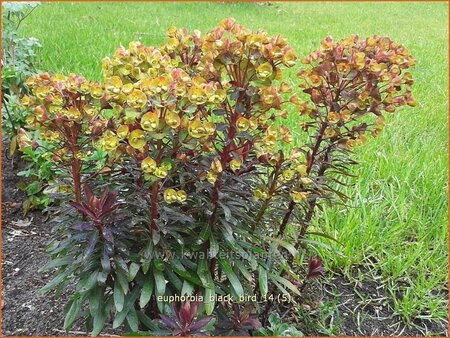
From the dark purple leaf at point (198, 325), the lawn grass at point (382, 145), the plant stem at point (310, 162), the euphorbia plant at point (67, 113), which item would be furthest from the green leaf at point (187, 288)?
the lawn grass at point (382, 145)

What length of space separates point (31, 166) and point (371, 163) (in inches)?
81.1

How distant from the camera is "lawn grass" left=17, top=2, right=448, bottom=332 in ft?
8.21

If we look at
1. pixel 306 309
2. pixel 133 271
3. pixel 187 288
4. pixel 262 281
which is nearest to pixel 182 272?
pixel 187 288

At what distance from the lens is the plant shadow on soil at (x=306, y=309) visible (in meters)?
2.19

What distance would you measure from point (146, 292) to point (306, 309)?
2.86 ft

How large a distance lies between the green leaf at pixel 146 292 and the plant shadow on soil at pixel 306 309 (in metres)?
0.47

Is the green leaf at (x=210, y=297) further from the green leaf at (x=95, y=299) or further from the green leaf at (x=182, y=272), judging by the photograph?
the green leaf at (x=95, y=299)

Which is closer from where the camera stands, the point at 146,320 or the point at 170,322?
the point at 170,322

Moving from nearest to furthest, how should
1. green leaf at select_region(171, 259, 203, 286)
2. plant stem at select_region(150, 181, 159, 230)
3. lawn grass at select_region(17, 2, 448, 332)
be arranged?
plant stem at select_region(150, 181, 159, 230), green leaf at select_region(171, 259, 203, 286), lawn grass at select_region(17, 2, 448, 332)

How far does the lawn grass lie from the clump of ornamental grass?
763 millimetres

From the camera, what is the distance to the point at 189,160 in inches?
66.0

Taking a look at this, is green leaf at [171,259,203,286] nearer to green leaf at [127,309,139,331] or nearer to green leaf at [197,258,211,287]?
green leaf at [197,258,211,287]

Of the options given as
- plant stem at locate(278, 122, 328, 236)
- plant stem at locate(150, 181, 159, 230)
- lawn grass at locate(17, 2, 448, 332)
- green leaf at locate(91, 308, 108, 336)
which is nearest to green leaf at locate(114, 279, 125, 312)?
green leaf at locate(91, 308, 108, 336)

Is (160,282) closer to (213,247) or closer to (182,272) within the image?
(182,272)
